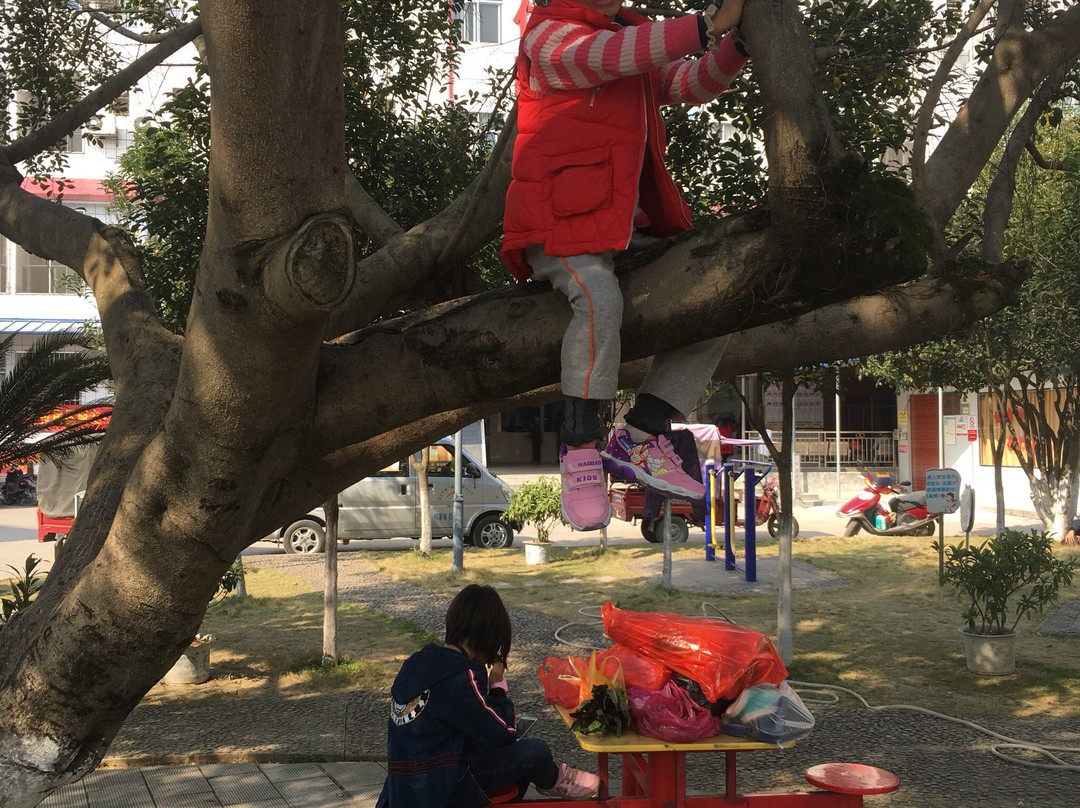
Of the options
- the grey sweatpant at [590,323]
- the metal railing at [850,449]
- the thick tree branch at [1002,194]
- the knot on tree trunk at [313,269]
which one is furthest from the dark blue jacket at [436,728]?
the metal railing at [850,449]

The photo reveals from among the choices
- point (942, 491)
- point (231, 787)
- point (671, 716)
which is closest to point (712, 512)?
point (942, 491)

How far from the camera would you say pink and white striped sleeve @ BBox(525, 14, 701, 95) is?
256 cm

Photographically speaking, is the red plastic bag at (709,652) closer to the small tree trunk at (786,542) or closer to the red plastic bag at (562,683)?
the red plastic bag at (562,683)

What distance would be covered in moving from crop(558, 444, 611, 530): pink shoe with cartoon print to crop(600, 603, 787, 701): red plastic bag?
1397 mm

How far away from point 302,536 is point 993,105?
45.0ft

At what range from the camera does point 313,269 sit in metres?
2.32

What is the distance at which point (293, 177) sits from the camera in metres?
2.43

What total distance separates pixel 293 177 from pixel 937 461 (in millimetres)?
25231

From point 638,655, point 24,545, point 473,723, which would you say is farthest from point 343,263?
point 24,545

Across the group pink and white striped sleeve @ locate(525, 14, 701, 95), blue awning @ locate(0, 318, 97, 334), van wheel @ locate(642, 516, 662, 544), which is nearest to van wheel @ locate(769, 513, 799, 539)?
van wheel @ locate(642, 516, 662, 544)

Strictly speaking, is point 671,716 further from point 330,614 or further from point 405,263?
point 330,614

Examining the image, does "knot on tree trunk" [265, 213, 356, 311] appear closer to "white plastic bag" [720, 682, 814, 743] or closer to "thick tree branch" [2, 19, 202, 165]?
"white plastic bag" [720, 682, 814, 743]

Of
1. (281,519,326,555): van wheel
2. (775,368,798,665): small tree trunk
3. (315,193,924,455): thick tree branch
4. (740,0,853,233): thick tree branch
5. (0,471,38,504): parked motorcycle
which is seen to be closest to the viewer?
(740,0,853,233): thick tree branch

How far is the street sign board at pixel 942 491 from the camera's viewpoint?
1178 centimetres
